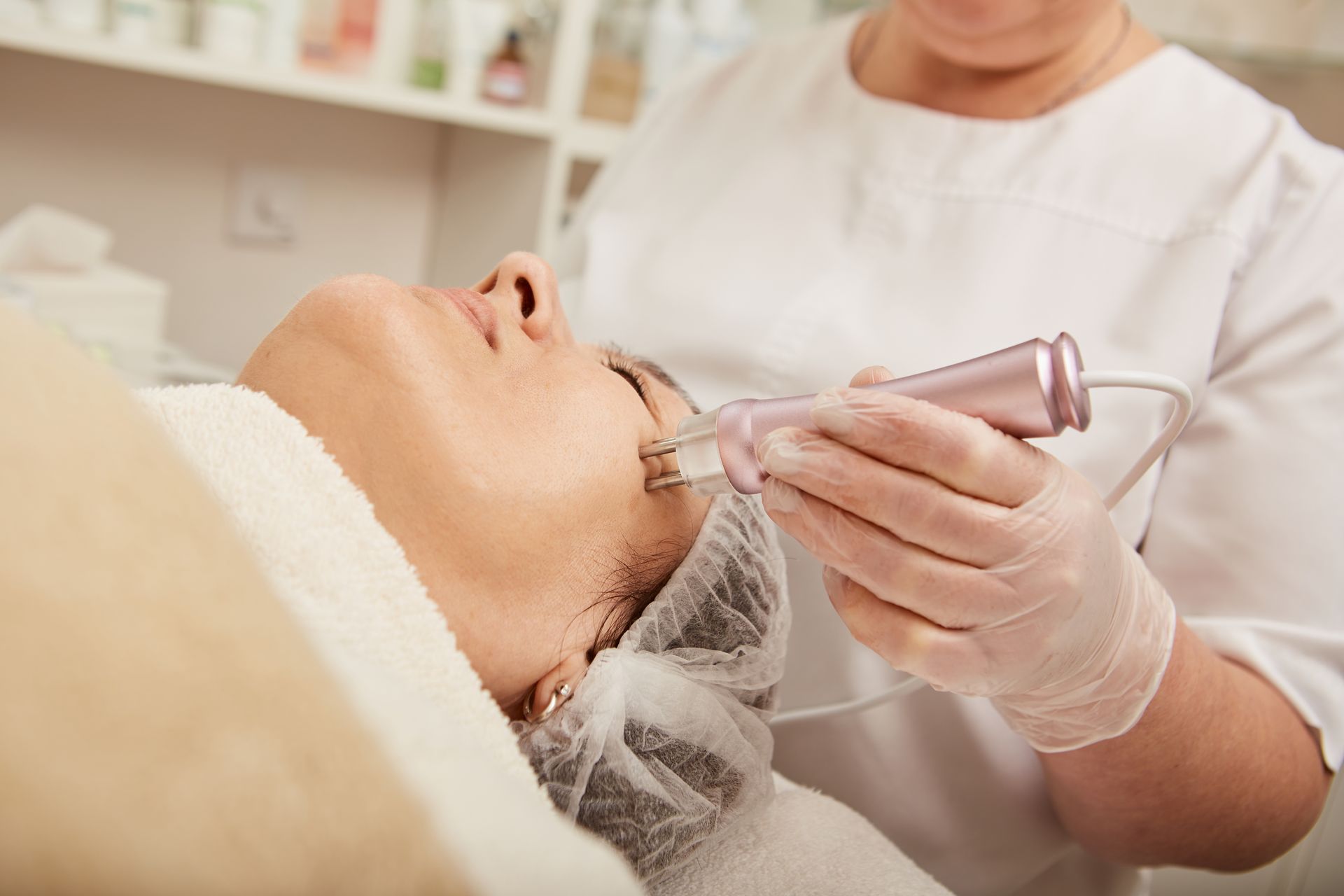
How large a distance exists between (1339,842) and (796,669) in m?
1.07

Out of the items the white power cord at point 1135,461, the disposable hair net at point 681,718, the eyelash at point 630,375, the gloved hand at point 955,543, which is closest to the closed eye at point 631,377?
the eyelash at point 630,375

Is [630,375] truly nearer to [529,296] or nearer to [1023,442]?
[529,296]

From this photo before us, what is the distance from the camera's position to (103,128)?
1.65 meters

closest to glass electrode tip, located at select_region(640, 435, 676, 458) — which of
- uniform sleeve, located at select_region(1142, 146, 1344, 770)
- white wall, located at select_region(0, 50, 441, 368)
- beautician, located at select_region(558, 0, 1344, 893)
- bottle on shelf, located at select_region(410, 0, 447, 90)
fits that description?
beautician, located at select_region(558, 0, 1344, 893)

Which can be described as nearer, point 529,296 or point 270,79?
point 529,296

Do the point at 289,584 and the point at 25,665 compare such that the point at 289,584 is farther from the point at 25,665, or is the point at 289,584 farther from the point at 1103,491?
the point at 1103,491

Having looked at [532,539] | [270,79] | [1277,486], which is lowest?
[532,539]

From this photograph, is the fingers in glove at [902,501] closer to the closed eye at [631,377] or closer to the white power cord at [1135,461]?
the white power cord at [1135,461]

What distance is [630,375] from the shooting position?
89cm

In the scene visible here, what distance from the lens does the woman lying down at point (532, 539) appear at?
0.67 m

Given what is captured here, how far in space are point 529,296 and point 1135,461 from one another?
60 cm

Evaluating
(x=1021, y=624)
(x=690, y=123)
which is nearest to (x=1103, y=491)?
(x=1021, y=624)

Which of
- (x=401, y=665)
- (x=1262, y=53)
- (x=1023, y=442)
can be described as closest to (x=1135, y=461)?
(x=1023, y=442)

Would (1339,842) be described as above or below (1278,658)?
below
